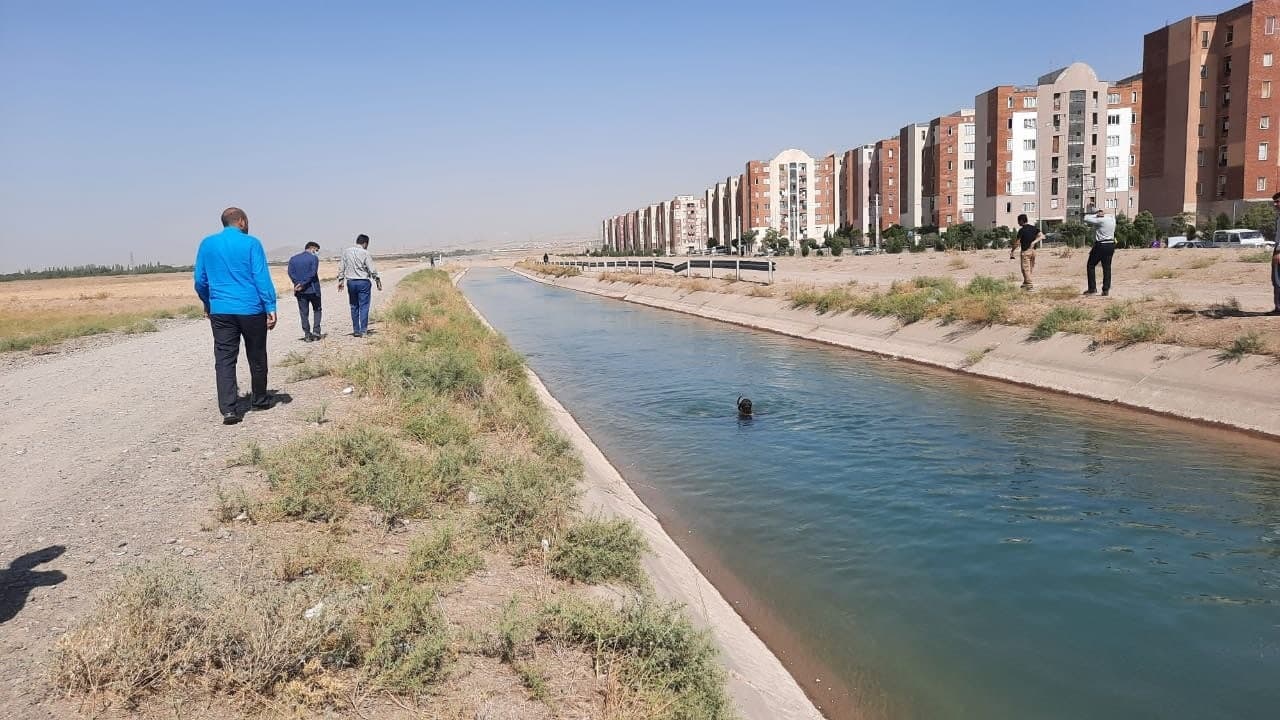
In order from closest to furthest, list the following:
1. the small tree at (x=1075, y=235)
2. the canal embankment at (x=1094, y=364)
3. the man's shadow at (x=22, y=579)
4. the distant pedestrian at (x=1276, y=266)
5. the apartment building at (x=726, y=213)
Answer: the man's shadow at (x=22, y=579), the canal embankment at (x=1094, y=364), the distant pedestrian at (x=1276, y=266), the small tree at (x=1075, y=235), the apartment building at (x=726, y=213)

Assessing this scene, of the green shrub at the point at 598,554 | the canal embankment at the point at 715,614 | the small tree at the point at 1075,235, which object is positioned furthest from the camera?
the small tree at the point at 1075,235

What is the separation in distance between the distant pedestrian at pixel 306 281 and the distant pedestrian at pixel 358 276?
0.51 metres

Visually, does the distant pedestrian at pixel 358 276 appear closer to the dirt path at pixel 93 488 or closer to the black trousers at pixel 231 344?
the dirt path at pixel 93 488

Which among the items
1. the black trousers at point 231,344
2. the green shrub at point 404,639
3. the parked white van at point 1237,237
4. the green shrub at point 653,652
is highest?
the parked white van at point 1237,237

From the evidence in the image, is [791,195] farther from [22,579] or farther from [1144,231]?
[22,579]

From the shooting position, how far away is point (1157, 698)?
5176mm

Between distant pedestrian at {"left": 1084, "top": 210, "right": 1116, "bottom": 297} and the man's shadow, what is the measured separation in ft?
56.7

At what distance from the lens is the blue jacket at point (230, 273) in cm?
830

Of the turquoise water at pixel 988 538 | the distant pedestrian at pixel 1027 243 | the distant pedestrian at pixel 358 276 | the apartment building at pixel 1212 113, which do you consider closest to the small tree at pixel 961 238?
the apartment building at pixel 1212 113

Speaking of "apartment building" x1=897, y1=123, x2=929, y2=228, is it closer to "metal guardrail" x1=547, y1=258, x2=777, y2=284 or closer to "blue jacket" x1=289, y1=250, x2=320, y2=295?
"metal guardrail" x1=547, y1=258, x2=777, y2=284

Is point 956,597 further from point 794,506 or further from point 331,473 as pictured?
point 331,473

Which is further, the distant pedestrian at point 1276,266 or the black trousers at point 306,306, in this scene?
the black trousers at point 306,306

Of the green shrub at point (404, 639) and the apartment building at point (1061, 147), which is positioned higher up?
the apartment building at point (1061, 147)

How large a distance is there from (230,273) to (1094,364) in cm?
1396
